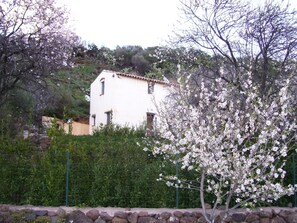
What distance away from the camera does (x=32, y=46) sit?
14.1m

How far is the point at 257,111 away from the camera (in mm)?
7848

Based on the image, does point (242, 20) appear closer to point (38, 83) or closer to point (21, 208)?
point (38, 83)

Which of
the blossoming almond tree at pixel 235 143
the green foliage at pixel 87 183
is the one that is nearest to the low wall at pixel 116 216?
the green foliage at pixel 87 183

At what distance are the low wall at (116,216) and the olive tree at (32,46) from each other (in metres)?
6.10

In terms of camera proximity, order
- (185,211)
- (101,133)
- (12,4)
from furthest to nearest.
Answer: (101,133) → (12,4) → (185,211)

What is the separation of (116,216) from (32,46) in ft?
24.1

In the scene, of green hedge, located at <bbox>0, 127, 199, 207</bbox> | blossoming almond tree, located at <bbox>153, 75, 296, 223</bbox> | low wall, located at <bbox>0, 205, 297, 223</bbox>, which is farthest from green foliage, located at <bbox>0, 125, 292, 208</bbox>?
blossoming almond tree, located at <bbox>153, 75, 296, 223</bbox>

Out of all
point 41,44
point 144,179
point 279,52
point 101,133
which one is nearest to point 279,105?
point 144,179

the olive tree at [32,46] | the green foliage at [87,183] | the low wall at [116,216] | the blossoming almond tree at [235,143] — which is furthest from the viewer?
the olive tree at [32,46]

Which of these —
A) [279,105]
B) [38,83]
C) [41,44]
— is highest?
[41,44]

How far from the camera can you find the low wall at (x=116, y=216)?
8906 millimetres

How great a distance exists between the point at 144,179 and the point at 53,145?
2.52 metres

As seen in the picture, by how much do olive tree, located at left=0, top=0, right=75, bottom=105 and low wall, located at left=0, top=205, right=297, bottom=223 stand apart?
6098 mm

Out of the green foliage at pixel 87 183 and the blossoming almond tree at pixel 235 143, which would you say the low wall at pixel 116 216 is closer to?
the green foliage at pixel 87 183
